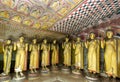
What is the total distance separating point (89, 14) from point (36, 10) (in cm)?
248

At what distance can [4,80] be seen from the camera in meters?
3.86

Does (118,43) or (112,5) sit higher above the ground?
(112,5)

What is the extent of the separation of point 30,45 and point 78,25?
9.89ft

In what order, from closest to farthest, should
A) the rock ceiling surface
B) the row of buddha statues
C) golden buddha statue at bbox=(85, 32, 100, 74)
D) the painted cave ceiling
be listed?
1. the rock ceiling surface
2. the painted cave ceiling
3. the row of buddha statues
4. golden buddha statue at bbox=(85, 32, 100, 74)

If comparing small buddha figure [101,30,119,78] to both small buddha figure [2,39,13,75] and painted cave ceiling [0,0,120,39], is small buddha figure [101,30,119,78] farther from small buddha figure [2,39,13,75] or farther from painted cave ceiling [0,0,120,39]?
small buddha figure [2,39,13,75]

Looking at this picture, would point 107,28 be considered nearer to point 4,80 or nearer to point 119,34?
point 119,34

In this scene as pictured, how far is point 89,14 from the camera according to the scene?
4.56 meters

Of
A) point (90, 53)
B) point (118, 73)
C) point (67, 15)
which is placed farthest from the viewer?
point (67, 15)

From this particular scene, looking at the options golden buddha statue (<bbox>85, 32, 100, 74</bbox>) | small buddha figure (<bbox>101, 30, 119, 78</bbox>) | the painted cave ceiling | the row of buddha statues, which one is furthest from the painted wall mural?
small buddha figure (<bbox>101, 30, 119, 78</bbox>)

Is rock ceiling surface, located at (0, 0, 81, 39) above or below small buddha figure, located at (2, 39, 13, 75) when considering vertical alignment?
above

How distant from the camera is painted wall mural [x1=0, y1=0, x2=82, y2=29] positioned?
366cm

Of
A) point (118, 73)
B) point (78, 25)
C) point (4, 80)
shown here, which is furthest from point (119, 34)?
point (4, 80)

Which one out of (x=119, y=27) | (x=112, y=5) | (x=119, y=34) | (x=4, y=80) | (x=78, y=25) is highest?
(x=112, y=5)

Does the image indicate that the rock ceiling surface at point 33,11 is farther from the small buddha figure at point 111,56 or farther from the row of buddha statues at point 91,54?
the small buddha figure at point 111,56
